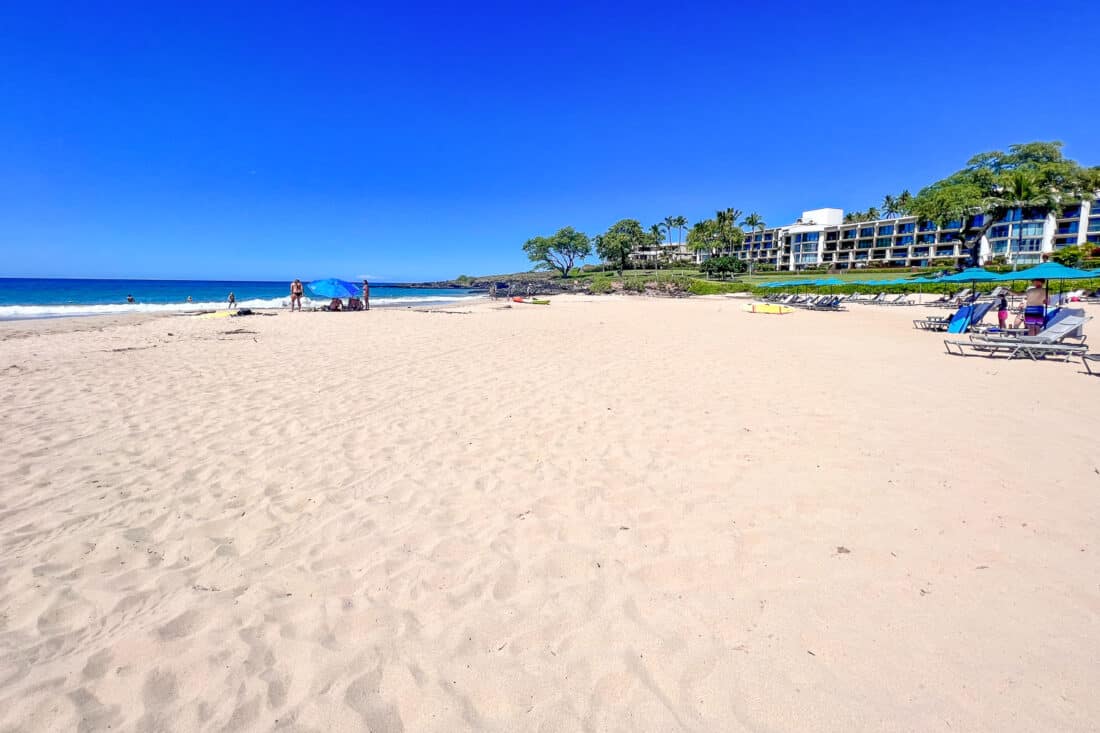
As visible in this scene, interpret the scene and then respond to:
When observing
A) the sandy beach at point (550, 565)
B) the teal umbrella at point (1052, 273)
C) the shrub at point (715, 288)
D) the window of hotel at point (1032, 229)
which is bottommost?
the sandy beach at point (550, 565)

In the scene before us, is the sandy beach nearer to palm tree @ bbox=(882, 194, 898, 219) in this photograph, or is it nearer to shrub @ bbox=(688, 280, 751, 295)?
shrub @ bbox=(688, 280, 751, 295)

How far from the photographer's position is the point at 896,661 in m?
2.21

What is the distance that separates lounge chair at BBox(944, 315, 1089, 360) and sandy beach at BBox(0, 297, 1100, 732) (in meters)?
4.63

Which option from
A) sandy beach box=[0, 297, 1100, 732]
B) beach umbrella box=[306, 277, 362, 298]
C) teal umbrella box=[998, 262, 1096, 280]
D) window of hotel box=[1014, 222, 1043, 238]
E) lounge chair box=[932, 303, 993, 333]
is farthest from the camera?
window of hotel box=[1014, 222, 1043, 238]

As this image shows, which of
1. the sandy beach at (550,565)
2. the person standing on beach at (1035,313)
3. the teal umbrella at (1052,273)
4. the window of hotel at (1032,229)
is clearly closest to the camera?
the sandy beach at (550,565)

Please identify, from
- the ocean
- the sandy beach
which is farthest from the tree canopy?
the sandy beach

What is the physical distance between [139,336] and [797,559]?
61.2 ft

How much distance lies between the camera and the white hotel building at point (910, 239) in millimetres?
63094

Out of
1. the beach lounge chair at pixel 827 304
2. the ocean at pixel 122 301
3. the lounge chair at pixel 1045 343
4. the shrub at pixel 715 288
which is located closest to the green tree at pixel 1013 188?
the shrub at pixel 715 288

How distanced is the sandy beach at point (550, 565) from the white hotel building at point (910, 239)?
2432 inches

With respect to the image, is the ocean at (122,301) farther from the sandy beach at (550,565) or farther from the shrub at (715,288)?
the sandy beach at (550,565)

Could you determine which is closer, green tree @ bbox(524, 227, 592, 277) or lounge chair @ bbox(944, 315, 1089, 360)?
lounge chair @ bbox(944, 315, 1089, 360)

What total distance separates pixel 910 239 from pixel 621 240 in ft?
168

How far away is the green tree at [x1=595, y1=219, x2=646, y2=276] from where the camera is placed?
92.1 m
